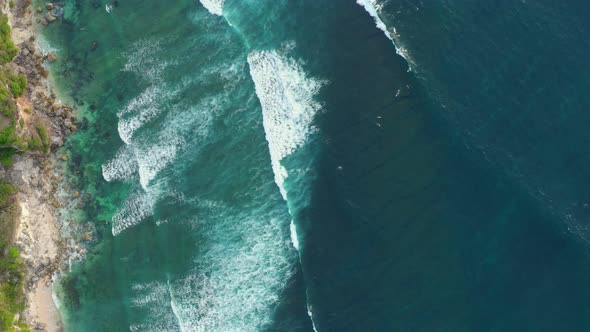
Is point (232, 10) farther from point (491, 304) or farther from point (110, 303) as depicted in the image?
point (491, 304)

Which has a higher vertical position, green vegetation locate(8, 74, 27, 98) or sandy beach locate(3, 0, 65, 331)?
green vegetation locate(8, 74, 27, 98)

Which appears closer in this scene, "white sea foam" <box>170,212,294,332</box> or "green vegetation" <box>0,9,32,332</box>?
"white sea foam" <box>170,212,294,332</box>

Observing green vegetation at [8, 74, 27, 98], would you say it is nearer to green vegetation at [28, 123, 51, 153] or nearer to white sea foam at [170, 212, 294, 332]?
green vegetation at [28, 123, 51, 153]

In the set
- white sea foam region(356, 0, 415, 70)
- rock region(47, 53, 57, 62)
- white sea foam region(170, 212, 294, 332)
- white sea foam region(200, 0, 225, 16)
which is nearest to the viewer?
white sea foam region(170, 212, 294, 332)

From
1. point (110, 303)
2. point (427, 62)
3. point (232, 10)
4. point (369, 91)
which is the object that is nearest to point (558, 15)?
point (427, 62)

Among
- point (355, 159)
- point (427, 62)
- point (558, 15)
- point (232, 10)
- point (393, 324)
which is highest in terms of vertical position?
point (232, 10)

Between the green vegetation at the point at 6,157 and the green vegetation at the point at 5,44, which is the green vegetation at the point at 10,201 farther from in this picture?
the green vegetation at the point at 5,44

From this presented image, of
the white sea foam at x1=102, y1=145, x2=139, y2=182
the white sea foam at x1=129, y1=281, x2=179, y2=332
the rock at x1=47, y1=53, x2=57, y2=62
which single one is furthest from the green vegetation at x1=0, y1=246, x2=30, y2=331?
the rock at x1=47, y1=53, x2=57, y2=62

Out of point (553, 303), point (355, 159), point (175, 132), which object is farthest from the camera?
point (175, 132)

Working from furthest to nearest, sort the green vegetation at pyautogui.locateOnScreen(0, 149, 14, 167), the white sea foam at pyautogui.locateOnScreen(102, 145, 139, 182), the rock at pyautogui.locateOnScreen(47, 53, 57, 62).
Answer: the rock at pyautogui.locateOnScreen(47, 53, 57, 62), the white sea foam at pyautogui.locateOnScreen(102, 145, 139, 182), the green vegetation at pyautogui.locateOnScreen(0, 149, 14, 167)
